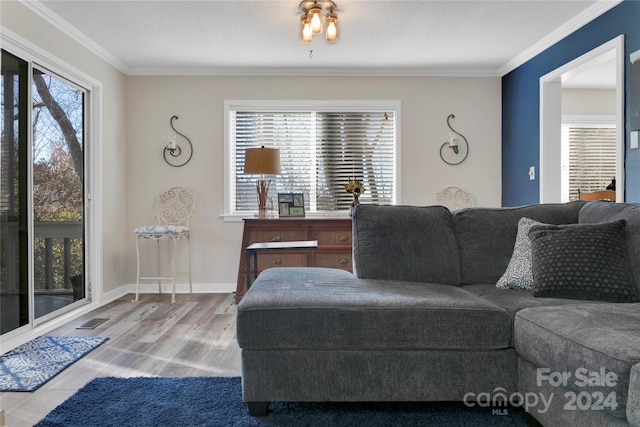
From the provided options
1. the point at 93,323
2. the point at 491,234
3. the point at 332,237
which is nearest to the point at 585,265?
the point at 491,234

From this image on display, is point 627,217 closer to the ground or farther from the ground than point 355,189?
closer to the ground

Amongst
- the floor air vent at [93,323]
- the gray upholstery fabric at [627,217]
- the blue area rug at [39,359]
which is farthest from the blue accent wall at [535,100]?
the floor air vent at [93,323]

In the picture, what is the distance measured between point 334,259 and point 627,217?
8.75ft

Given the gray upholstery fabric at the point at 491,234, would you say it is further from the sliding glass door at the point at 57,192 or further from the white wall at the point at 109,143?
the white wall at the point at 109,143

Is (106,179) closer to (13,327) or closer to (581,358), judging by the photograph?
(13,327)

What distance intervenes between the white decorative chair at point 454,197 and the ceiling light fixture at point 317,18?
2382 millimetres

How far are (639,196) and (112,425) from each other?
11.0 ft

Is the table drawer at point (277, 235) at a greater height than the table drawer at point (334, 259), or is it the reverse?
the table drawer at point (277, 235)

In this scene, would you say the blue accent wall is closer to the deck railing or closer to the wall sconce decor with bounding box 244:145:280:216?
the wall sconce decor with bounding box 244:145:280:216

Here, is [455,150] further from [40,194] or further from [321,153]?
[40,194]

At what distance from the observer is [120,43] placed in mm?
4262

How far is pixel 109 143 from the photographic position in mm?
4656

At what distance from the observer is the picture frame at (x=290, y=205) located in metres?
4.87

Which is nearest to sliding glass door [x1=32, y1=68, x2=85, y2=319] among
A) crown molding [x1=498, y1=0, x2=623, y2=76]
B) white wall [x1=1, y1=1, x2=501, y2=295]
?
white wall [x1=1, y1=1, x2=501, y2=295]
